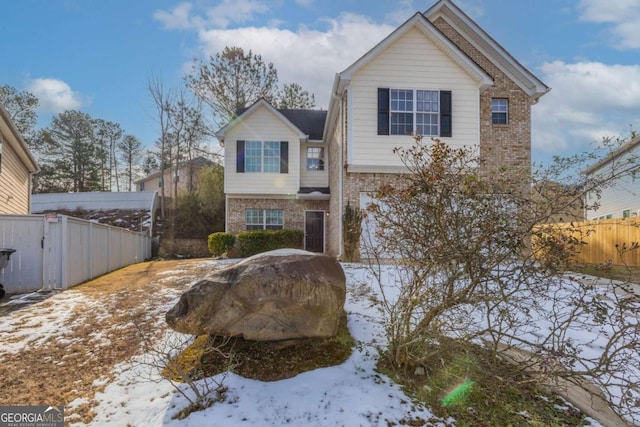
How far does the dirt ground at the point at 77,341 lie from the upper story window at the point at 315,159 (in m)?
9.57

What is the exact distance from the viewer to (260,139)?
591 inches

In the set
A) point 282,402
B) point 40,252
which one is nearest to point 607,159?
point 282,402

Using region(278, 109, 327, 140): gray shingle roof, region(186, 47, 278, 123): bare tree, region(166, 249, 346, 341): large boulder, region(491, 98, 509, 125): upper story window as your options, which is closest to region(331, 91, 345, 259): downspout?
region(278, 109, 327, 140): gray shingle roof

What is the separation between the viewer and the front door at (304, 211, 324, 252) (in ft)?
50.5

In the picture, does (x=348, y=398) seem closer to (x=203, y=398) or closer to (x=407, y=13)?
(x=203, y=398)

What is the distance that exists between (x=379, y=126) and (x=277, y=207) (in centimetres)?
625

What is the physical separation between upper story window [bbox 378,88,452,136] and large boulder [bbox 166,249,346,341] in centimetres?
861

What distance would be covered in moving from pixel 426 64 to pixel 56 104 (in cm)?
3195

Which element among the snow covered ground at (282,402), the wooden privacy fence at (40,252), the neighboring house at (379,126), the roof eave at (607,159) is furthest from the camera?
the neighboring house at (379,126)

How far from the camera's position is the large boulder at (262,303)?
3539 millimetres

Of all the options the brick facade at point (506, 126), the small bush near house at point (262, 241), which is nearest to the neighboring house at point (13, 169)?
the small bush near house at point (262, 241)

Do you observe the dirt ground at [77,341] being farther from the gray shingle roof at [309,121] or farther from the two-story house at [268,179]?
the gray shingle roof at [309,121]

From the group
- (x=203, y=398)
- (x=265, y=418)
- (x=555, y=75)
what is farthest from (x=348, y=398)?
(x=555, y=75)

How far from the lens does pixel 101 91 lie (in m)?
13.2
